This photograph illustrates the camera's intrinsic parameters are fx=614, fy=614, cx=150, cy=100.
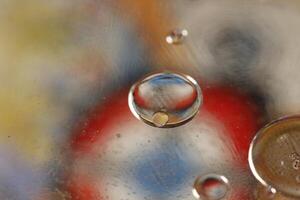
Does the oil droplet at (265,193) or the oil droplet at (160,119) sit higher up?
the oil droplet at (160,119)

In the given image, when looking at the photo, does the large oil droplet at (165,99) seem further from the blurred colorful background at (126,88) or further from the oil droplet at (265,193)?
the oil droplet at (265,193)

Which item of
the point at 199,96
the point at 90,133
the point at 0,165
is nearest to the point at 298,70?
the point at 199,96

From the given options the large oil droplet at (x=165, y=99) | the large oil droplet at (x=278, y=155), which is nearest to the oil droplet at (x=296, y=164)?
the large oil droplet at (x=278, y=155)

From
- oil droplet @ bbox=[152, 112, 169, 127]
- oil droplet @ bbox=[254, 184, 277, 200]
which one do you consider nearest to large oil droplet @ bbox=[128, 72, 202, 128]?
oil droplet @ bbox=[152, 112, 169, 127]

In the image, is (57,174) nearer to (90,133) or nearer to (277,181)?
(90,133)

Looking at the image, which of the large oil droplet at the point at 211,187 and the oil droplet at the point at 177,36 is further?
the oil droplet at the point at 177,36

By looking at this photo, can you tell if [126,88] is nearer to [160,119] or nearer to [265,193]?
[160,119]

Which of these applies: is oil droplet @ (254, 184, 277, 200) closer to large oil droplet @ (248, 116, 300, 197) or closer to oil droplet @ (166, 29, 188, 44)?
large oil droplet @ (248, 116, 300, 197)

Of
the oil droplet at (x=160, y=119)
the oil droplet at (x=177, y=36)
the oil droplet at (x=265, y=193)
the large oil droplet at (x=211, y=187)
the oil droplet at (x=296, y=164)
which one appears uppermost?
the oil droplet at (x=177, y=36)
